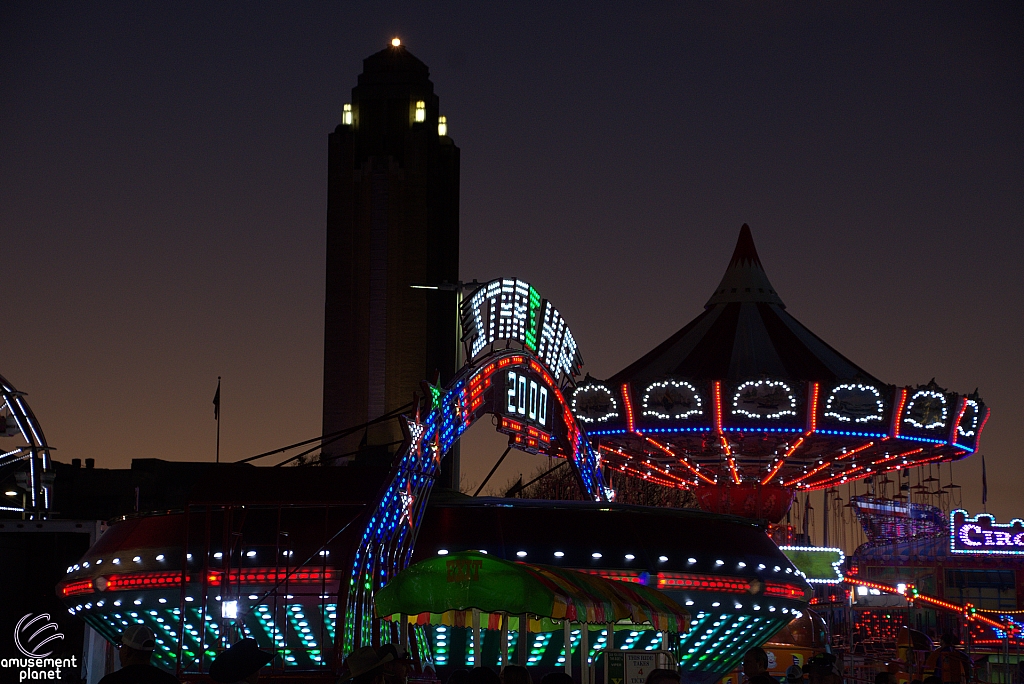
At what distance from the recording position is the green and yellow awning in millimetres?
12391

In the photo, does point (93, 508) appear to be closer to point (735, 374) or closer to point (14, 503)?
point (14, 503)

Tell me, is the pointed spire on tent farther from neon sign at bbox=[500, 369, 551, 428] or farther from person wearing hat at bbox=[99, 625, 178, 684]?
person wearing hat at bbox=[99, 625, 178, 684]

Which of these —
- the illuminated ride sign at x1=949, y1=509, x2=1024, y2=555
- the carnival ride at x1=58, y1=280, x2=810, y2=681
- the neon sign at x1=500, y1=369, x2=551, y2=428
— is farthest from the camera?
the illuminated ride sign at x1=949, y1=509, x2=1024, y2=555

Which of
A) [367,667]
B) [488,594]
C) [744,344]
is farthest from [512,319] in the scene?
[367,667]

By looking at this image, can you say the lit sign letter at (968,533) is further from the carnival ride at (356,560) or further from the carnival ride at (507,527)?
the carnival ride at (356,560)

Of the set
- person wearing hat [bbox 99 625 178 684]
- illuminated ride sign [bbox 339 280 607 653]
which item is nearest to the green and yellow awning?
illuminated ride sign [bbox 339 280 607 653]

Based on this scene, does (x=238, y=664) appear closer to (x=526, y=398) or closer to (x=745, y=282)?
(x=526, y=398)

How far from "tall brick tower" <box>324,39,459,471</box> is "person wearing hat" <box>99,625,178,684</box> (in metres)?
61.4

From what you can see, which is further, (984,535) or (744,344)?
(984,535)

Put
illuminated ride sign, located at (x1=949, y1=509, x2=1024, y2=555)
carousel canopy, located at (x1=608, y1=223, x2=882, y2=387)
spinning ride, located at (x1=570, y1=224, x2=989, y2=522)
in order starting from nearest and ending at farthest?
spinning ride, located at (x1=570, y1=224, x2=989, y2=522) < carousel canopy, located at (x1=608, y1=223, x2=882, y2=387) < illuminated ride sign, located at (x1=949, y1=509, x2=1024, y2=555)

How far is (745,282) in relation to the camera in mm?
34219

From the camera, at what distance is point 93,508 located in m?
62.2

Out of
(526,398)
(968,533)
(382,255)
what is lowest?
(968,533)

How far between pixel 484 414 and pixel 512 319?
247 cm
